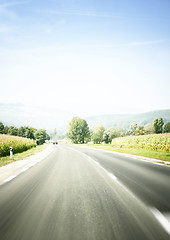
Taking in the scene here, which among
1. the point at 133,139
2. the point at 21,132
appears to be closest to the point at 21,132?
the point at 21,132

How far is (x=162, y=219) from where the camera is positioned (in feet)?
9.59

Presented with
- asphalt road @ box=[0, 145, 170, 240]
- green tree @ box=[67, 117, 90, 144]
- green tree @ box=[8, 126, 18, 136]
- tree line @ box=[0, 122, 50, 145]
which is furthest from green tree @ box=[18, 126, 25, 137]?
asphalt road @ box=[0, 145, 170, 240]

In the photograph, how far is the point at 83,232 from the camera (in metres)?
2.58

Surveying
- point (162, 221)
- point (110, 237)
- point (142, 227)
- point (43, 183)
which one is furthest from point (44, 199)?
point (162, 221)

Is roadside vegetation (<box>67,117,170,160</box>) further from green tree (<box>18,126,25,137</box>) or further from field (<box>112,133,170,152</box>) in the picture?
green tree (<box>18,126,25,137</box>)

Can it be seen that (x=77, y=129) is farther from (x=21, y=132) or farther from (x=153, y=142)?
(x=153, y=142)

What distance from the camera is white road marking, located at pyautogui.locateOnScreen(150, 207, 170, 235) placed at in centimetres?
268

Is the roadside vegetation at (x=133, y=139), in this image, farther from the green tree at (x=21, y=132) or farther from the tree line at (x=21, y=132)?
the green tree at (x=21, y=132)

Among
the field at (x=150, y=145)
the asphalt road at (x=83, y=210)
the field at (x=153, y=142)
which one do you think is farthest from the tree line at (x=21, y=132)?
the asphalt road at (x=83, y=210)

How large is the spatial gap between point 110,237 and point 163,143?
17586 mm

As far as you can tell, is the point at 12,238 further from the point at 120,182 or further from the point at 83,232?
the point at 120,182

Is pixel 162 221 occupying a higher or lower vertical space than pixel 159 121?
lower

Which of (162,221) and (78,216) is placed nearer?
(162,221)

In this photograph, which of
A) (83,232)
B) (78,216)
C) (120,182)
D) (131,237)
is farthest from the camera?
(120,182)
